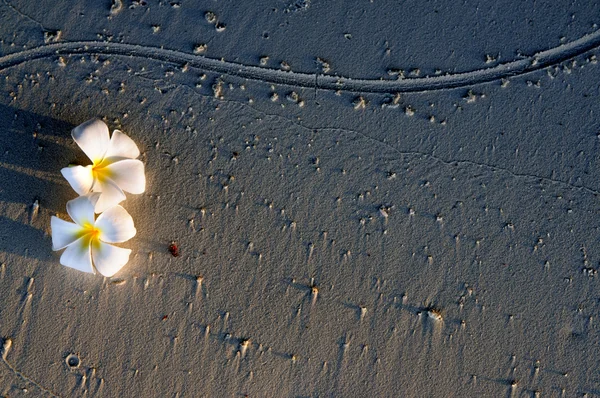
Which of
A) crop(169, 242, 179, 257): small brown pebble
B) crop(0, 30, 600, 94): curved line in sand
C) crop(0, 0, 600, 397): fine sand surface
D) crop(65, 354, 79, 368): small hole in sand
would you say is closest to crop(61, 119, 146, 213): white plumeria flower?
crop(0, 0, 600, 397): fine sand surface

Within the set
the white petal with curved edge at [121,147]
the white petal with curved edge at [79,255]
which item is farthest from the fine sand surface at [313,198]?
the white petal with curved edge at [79,255]

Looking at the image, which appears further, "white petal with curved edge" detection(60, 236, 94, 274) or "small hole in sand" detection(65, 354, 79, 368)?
"small hole in sand" detection(65, 354, 79, 368)

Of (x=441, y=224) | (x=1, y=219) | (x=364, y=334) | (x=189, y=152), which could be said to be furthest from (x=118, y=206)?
(x=441, y=224)

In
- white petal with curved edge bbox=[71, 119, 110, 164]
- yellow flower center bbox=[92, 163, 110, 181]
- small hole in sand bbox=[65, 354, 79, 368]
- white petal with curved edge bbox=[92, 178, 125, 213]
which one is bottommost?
small hole in sand bbox=[65, 354, 79, 368]

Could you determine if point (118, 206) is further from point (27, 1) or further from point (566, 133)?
point (566, 133)

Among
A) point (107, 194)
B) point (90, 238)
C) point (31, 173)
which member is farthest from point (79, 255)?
point (31, 173)

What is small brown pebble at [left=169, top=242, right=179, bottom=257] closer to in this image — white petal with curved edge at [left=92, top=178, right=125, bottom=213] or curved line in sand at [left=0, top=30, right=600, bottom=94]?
white petal with curved edge at [left=92, top=178, right=125, bottom=213]

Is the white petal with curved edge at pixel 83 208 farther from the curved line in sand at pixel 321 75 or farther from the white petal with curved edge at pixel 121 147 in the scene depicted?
the curved line in sand at pixel 321 75

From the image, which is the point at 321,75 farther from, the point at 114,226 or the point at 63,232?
the point at 63,232
